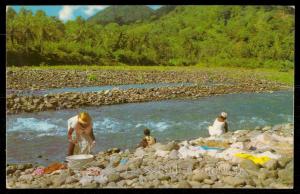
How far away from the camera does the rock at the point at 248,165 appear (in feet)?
23.5

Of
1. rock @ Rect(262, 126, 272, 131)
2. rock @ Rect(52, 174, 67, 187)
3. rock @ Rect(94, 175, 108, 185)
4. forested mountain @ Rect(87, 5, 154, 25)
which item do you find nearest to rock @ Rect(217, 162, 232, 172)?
rock @ Rect(262, 126, 272, 131)

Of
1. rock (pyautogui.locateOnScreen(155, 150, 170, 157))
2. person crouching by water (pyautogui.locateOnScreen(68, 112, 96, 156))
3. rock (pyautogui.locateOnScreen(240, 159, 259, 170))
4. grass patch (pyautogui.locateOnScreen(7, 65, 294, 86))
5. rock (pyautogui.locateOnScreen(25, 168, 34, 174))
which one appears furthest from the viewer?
grass patch (pyautogui.locateOnScreen(7, 65, 294, 86))

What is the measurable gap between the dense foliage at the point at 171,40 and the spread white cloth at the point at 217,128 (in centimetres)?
109

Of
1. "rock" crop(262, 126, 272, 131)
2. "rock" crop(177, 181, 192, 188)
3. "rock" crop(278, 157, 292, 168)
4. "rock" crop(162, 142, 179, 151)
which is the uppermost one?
"rock" crop(262, 126, 272, 131)

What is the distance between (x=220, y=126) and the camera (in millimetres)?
7863

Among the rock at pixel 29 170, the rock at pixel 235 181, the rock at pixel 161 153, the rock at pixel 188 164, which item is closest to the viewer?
the rock at pixel 235 181

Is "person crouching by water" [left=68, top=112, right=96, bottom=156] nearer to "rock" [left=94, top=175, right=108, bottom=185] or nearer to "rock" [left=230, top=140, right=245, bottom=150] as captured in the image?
"rock" [left=94, top=175, right=108, bottom=185]

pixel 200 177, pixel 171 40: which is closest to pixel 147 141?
pixel 200 177

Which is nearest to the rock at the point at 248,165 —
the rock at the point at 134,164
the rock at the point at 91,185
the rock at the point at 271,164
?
the rock at the point at 271,164

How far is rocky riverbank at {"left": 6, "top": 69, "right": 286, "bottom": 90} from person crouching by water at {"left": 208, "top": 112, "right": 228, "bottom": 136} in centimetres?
76

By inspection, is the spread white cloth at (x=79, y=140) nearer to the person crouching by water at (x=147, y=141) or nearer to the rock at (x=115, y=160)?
the rock at (x=115, y=160)

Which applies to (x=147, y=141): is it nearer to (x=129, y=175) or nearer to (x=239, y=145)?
(x=129, y=175)

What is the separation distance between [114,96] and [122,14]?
4.19 ft

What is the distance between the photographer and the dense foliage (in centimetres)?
788
